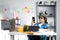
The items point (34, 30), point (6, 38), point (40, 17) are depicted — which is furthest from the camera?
point (40, 17)

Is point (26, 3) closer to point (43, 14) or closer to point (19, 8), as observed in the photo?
point (19, 8)

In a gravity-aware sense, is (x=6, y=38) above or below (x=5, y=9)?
below

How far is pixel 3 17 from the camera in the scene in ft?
15.7

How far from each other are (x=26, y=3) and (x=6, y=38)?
1.39m

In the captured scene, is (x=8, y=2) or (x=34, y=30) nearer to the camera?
(x=34, y=30)

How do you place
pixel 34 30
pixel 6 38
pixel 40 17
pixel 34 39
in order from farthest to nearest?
pixel 40 17, pixel 6 38, pixel 34 39, pixel 34 30

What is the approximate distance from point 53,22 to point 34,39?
1.51 meters

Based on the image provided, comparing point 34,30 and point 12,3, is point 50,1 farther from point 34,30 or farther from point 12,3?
point 34,30

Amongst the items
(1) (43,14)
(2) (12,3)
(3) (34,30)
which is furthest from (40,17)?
(3) (34,30)

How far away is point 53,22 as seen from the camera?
480 centimetres

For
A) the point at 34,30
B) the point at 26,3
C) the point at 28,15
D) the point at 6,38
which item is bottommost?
the point at 6,38

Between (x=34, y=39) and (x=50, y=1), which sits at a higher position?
(x=50, y=1)

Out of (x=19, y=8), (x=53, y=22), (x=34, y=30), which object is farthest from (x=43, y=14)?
(x=34, y=30)

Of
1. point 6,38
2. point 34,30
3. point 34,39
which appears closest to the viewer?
point 34,30
